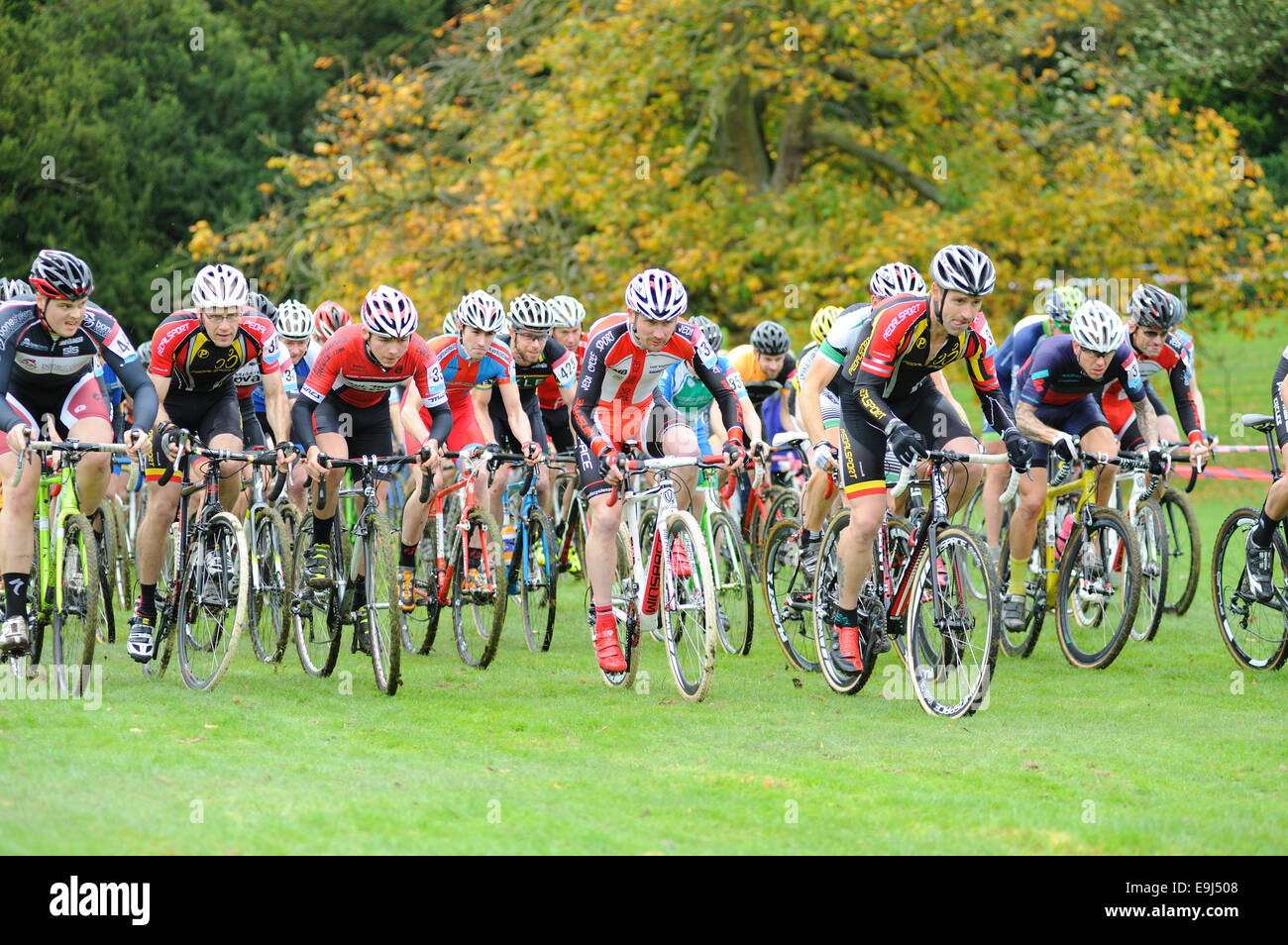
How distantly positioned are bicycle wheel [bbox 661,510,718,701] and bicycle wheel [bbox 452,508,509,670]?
1155mm

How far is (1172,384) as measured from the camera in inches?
431

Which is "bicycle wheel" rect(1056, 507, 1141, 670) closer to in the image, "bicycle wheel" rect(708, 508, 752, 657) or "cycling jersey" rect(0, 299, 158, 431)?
"bicycle wheel" rect(708, 508, 752, 657)

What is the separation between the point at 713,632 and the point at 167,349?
343 cm

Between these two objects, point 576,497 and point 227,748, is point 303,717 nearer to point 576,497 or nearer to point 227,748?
point 227,748

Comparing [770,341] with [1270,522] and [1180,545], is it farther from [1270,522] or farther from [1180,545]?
[1270,522]

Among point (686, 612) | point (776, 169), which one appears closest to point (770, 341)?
point (686, 612)

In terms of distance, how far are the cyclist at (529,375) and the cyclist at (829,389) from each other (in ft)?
5.76

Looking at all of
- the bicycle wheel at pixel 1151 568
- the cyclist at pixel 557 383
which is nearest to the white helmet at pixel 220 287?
the cyclist at pixel 557 383

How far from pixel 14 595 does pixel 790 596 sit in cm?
434

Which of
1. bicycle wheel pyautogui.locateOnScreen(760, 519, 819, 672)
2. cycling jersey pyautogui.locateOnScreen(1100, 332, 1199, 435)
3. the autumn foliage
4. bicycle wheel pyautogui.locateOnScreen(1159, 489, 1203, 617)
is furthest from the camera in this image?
the autumn foliage

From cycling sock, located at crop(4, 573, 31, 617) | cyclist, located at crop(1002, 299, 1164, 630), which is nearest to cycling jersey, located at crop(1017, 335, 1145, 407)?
cyclist, located at crop(1002, 299, 1164, 630)

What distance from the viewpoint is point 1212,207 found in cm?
2459

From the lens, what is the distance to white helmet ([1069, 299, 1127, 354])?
386 inches

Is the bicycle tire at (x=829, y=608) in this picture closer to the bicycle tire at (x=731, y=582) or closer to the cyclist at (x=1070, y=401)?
the bicycle tire at (x=731, y=582)
